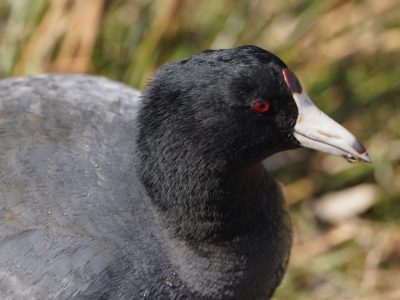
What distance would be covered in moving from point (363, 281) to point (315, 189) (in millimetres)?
493

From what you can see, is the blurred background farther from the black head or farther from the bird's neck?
the black head

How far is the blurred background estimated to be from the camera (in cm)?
380

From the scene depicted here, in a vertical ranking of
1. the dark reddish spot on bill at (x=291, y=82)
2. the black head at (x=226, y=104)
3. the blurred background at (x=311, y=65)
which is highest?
the dark reddish spot on bill at (x=291, y=82)

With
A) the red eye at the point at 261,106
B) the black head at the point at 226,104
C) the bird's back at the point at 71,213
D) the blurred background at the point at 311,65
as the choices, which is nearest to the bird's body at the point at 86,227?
the bird's back at the point at 71,213

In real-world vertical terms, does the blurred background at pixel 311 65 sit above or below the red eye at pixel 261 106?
below

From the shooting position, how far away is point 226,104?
2494 millimetres

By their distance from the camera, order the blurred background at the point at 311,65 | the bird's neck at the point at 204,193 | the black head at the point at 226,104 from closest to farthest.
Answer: the black head at the point at 226,104, the bird's neck at the point at 204,193, the blurred background at the point at 311,65

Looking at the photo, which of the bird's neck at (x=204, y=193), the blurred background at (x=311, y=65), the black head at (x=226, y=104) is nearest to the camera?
the black head at (x=226, y=104)

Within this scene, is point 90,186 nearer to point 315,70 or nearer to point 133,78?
point 133,78

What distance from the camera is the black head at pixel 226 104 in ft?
8.13

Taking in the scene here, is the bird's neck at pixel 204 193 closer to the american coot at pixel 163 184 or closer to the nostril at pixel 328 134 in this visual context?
the american coot at pixel 163 184

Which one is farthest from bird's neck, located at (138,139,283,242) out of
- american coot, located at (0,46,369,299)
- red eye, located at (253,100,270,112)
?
red eye, located at (253,100,270,112)

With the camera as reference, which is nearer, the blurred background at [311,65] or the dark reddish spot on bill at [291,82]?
the dark reddish spot on bill at [291,82]

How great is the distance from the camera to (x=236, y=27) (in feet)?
13.7
